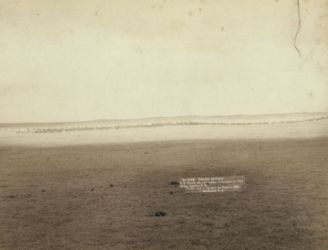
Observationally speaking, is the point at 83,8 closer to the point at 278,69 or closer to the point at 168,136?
the point at 168,136

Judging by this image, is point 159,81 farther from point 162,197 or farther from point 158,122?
point 162,197

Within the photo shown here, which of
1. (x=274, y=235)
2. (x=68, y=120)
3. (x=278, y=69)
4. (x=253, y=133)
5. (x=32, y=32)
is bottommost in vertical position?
(x=274, y=235)

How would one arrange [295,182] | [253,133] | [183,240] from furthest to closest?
[253,133], [295,182], [183,240]

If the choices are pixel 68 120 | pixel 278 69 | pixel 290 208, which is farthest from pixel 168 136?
pixel 290 208
